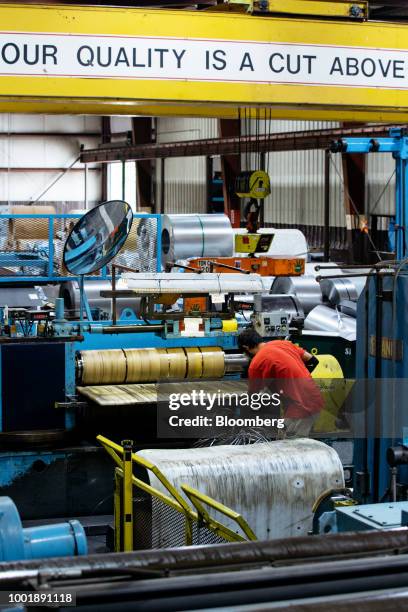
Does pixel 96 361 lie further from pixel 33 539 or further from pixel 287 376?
pixel 33 539

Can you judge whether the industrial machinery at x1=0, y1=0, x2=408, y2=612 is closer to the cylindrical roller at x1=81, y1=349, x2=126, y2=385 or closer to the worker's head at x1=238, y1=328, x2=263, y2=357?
the cylindrical roller at x1=81, y1=349, x2=126, y2=385

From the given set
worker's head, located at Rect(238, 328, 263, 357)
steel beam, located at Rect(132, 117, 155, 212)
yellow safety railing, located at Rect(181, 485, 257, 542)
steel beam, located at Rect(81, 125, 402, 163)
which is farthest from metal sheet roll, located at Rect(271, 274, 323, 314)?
steel beam, located at Rect(132, 117, 155, 212)

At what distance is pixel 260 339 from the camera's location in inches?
255

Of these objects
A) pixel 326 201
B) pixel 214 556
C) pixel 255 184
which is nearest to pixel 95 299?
pixel 255 184

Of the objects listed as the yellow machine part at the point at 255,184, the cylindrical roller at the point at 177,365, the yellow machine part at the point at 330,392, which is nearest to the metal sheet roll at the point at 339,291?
the yellow machine part at the point at 255,184

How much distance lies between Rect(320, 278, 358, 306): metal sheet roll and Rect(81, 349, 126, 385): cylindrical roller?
4169 mm

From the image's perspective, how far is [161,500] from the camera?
4641 millimetres

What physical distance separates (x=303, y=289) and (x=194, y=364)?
419 cm

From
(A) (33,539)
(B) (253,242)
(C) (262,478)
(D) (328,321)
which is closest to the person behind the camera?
(A) (33,539)

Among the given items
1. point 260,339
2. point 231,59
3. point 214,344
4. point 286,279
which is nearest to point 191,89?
point 231,59

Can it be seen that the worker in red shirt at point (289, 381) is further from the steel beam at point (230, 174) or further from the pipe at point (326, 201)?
the steel beam at point (230, 174)

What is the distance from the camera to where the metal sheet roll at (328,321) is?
30.1 feet

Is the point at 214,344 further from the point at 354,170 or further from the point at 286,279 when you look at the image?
the point at 354,170

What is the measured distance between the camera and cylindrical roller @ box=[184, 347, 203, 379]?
273 inches
